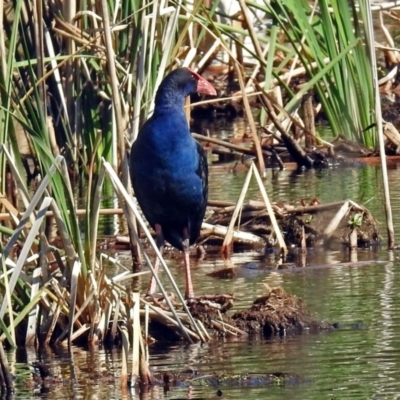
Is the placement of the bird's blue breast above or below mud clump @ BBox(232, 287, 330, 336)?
above

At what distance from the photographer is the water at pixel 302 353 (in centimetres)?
461

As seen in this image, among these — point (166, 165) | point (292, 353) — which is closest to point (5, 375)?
point (292, 353)

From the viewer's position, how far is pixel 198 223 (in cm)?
679

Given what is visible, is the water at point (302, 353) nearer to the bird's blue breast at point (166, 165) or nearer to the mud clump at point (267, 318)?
the mud clump at point (267, 318)

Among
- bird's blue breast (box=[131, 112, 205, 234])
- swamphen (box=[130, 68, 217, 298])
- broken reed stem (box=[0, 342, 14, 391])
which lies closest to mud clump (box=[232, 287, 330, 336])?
swamphen (box=[130, 68, 217, 298])

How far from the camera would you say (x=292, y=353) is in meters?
5.15

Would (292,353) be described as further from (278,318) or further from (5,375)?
(5,375)

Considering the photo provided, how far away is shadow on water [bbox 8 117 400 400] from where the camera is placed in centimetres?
463

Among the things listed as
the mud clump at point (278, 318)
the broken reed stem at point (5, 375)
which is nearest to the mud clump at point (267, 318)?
the mud clump at point (278, 318)

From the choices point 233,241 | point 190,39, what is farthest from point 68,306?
point 190,39

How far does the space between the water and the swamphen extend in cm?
39

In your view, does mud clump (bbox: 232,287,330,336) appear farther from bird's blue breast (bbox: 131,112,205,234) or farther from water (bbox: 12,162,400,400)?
bird's blue breast (bbox: 131,112,205,234)

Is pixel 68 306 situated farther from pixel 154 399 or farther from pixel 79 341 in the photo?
pixel 154 399

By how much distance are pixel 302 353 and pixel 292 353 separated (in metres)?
0.04
